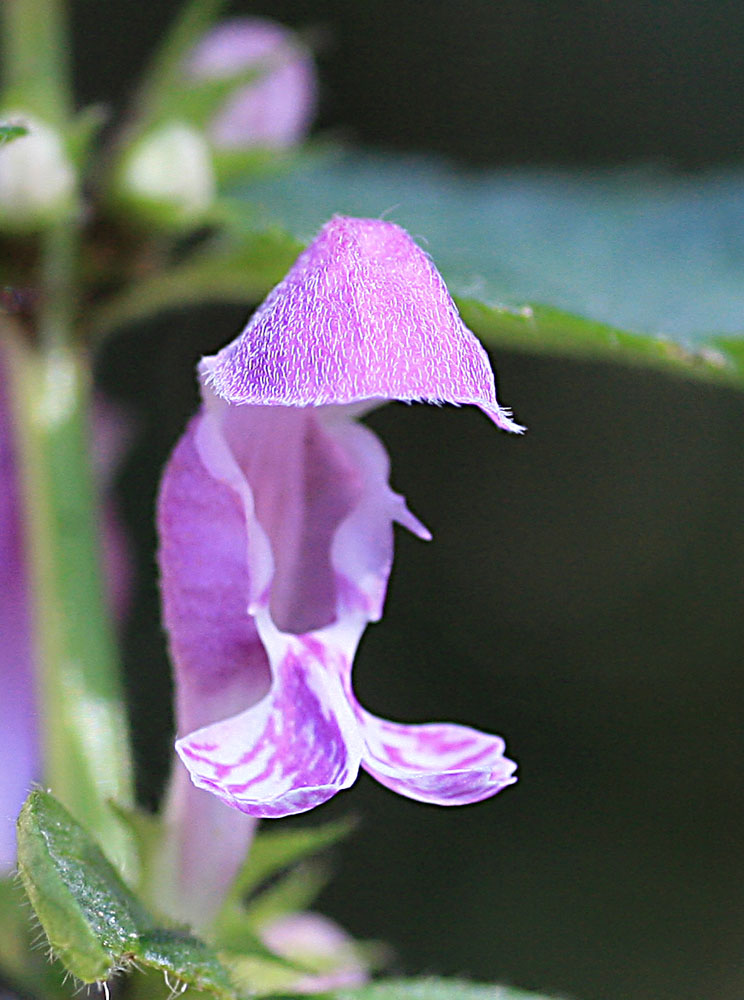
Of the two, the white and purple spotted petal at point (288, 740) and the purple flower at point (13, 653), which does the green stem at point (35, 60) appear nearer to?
the purple flower at point (13, 653)

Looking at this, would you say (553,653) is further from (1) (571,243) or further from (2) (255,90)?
(2) (255,90)

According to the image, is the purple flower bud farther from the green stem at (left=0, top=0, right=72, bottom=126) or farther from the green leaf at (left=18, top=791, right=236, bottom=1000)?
the green stem at (left=0, top=0, right=72, bottom=126)

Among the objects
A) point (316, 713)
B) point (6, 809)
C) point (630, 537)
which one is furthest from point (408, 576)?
point (316, 713)

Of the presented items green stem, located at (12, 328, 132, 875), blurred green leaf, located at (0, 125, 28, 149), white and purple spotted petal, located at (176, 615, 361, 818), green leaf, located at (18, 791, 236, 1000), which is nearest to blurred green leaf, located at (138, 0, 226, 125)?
green stem, located at (12, 328, 132, 875)

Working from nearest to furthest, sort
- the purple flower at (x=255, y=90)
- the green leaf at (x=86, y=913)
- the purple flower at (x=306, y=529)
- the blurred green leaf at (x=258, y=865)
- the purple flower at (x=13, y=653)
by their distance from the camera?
the green leaf at (x=86, y=913)
the purple flower at (x=306, y=529)
the blurred green leaf at (x=258, y=865)
the purple flower at (x=13, y=653)
the purple flower at (x=255, y=90)

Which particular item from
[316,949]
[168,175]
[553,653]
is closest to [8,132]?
[168,175]

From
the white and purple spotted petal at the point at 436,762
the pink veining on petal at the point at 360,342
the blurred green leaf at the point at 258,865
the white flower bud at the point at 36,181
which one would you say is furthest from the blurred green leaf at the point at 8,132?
the blurred green leaf at the point at 258,865
